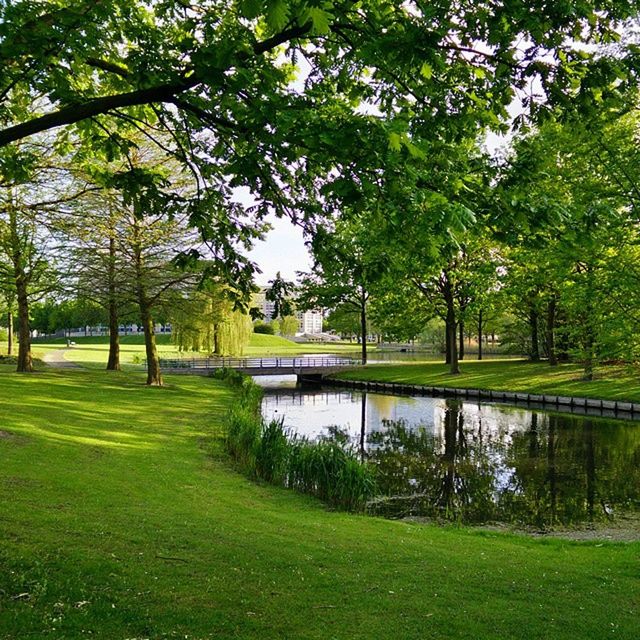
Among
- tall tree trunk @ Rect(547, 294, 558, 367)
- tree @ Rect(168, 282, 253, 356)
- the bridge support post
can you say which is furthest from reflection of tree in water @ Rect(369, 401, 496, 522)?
the bridge support post

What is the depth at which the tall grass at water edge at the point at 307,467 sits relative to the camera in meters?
12.0

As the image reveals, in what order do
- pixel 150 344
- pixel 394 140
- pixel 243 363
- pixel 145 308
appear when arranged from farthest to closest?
pixel 243 363
pixel 150 344
pixel 145 308
pixel 394 140

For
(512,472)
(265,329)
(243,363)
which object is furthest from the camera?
(265,329)

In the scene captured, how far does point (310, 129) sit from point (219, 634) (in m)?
3.84

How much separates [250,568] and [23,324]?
966 inches

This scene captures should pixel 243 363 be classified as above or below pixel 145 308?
below

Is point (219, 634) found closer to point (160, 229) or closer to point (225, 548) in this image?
point (225, 548)

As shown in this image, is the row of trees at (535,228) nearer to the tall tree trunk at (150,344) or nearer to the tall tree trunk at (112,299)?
the tall tree trunk at (112,299)

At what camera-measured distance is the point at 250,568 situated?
6086 mm

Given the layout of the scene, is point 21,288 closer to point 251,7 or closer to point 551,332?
point 251,7

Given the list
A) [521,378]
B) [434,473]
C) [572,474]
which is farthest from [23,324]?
[521,378]

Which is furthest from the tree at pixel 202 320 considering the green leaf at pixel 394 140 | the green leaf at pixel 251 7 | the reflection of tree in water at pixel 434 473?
the green leaf at pixel 251 7

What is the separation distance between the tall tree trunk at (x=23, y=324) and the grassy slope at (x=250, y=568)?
50.9ft

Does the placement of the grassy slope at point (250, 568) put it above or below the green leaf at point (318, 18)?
below
